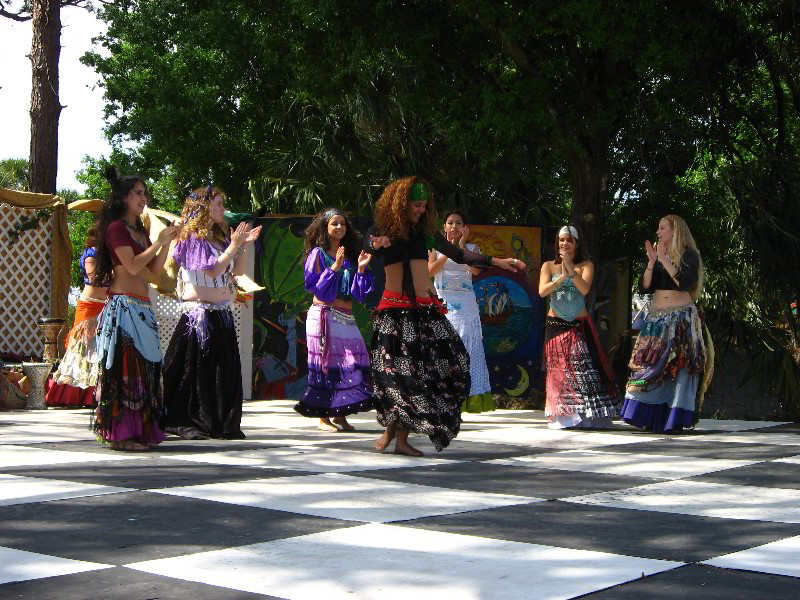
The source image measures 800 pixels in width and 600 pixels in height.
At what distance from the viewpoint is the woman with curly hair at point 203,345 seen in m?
→ 8.82

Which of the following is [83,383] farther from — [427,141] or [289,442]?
[427,141]

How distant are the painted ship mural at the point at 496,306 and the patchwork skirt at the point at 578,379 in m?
2.16

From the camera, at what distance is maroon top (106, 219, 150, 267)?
314 inches

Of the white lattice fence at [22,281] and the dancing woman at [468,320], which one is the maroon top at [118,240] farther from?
the white lattice fence at [22,281]

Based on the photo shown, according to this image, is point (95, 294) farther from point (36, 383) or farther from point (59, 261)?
point (59, 261)

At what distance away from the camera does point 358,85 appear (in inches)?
616

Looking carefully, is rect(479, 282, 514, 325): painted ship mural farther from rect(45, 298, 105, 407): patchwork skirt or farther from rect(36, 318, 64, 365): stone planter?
rect(36, 318, 64, 365): stone planter

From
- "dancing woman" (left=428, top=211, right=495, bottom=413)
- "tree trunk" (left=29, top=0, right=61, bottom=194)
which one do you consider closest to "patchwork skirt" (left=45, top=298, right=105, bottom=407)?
"dancing woman" (left=428, top=211, right=495, bottom=413)

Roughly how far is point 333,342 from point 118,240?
238 cm

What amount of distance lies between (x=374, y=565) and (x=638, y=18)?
788 cm

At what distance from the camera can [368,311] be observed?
13.5m

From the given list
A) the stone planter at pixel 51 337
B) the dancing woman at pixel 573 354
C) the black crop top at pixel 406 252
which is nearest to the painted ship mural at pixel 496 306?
the dancing woman at pixel 573 354

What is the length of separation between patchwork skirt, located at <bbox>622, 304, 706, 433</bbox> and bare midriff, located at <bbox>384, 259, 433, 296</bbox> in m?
3.18

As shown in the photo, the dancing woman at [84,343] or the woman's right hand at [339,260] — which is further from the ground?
the woman's right hand at [339,260]
